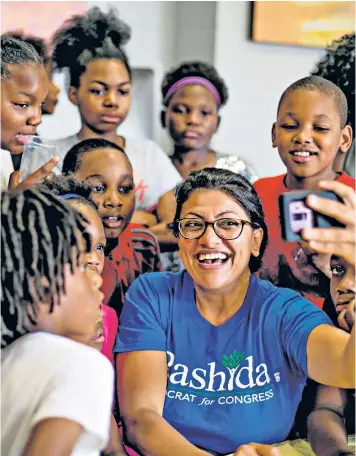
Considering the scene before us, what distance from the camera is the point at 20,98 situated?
88cm

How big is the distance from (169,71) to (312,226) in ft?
0.99

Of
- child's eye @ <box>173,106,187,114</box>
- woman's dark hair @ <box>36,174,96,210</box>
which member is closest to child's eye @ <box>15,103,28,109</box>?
woman's dark hair @ <box>36,174,96,210</box>

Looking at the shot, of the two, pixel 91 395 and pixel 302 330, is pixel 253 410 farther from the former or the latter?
pixel 91 395

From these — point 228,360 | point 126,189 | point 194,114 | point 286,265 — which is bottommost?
point 228,360

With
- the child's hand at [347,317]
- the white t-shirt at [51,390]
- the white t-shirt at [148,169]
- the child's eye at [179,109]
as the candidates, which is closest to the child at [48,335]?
the white t-shirt at [51,390]

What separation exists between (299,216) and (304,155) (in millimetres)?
95

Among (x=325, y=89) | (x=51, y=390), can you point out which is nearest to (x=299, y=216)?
(x=325, y=89)

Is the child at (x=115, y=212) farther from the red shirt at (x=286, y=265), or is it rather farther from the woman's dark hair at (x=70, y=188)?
the red shirt at (x=286, y=265)

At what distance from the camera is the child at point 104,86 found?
2.99ft

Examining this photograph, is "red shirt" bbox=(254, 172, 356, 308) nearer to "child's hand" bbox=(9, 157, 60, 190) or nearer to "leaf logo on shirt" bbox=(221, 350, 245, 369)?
"leaf logo on shirt" bbox=(221, 350, 245, 369)

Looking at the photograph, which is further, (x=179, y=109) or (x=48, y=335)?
(x=179, y=109)

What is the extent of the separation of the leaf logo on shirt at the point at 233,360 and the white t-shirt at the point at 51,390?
0.18 m

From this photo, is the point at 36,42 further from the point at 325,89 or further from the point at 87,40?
the point at 325,89

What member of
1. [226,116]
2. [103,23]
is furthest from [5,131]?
[226,116]
